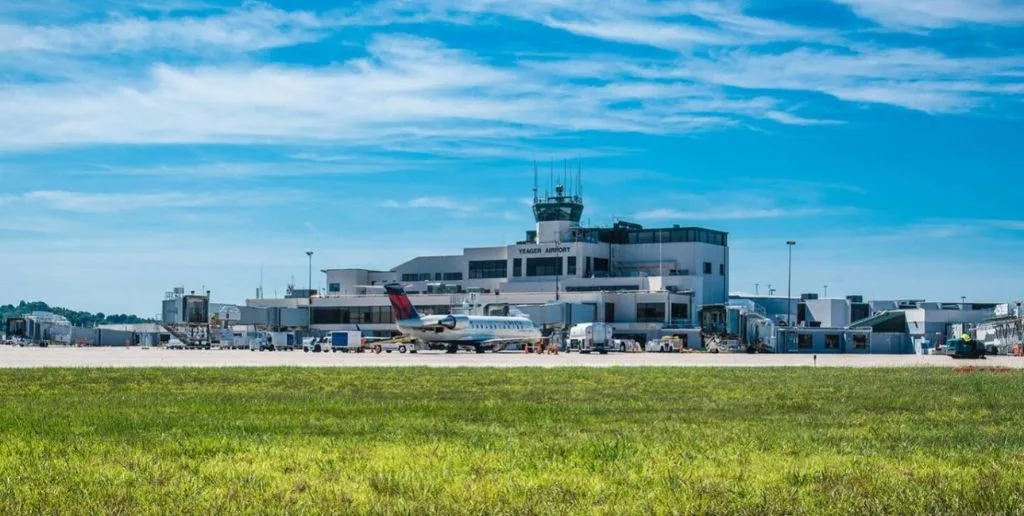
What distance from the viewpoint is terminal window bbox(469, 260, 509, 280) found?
18188cm

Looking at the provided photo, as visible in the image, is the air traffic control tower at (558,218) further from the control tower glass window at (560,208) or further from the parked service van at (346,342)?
the parked service van at (346,342)

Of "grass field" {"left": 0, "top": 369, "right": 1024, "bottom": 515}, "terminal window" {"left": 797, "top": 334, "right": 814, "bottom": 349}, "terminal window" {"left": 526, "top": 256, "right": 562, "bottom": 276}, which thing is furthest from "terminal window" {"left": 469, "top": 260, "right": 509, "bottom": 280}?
"grass field" {"left": 0, "top": 369, "right": 1024, "bottom": 515}

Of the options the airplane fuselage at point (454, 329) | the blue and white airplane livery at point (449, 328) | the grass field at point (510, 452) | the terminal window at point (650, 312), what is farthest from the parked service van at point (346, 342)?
the grass field at point (510, 452)

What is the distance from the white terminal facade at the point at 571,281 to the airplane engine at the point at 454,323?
107 ft

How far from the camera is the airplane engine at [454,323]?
11500 centimetres

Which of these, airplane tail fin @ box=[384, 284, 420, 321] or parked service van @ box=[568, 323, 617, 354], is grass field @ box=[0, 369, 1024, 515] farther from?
parked service van @ box=[568, 323, 617, 354]

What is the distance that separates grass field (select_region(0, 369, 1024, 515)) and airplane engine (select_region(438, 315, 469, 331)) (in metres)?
80.2

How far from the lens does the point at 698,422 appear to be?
24.0 meters

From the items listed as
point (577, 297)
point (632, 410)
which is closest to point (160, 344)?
point (577, 297)

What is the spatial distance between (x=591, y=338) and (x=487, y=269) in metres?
57.2

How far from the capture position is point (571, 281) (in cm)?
16875

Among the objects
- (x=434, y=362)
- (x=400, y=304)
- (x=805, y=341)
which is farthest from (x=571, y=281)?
(x=434, y=362)

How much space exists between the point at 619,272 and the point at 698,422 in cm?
15087

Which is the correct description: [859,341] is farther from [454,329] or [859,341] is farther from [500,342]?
[454,329]
